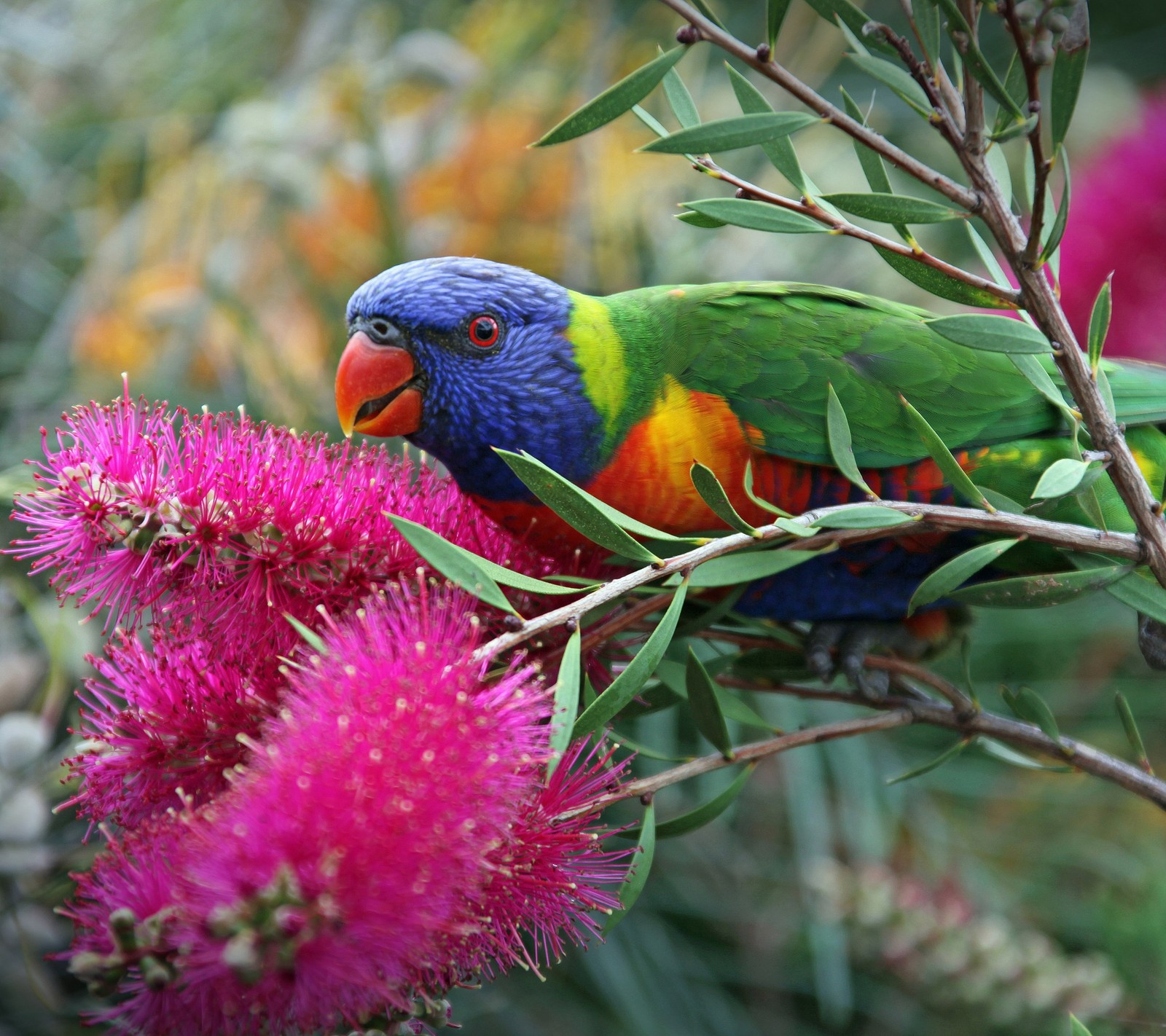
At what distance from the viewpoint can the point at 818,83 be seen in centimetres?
238

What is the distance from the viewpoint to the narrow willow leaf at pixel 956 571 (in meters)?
0.55

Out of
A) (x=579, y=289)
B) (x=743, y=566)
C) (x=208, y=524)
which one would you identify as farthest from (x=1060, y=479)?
(x=579, y=289)

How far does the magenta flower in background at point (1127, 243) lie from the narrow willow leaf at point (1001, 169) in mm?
1127

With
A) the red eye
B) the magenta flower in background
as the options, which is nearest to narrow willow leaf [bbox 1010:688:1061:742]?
the red eye

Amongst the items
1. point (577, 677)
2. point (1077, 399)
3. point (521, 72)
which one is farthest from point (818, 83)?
point (577, 677)

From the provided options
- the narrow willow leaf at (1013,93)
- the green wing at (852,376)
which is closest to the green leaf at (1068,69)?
the narrow willow leaf at (1013,93)

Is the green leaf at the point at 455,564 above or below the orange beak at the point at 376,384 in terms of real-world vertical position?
below

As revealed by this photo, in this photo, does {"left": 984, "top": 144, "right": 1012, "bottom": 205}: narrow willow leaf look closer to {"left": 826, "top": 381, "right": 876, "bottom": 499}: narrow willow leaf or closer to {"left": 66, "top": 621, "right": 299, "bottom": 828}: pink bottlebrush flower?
{"left": 826, "top": 381, "right": 876, "bottom": 499}: narrow willow leaf

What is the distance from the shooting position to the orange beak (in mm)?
802

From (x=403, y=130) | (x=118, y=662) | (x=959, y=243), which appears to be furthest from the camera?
(x=959, y=243)

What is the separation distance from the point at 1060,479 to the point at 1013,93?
22 centimetres

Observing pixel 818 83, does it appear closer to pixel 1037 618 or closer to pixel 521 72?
pixel 521 72

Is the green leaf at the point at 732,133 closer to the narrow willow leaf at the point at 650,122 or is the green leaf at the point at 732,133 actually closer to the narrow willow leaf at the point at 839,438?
the narrow willow leaf at the point at 650,122

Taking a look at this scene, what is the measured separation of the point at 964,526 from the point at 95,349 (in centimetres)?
257
